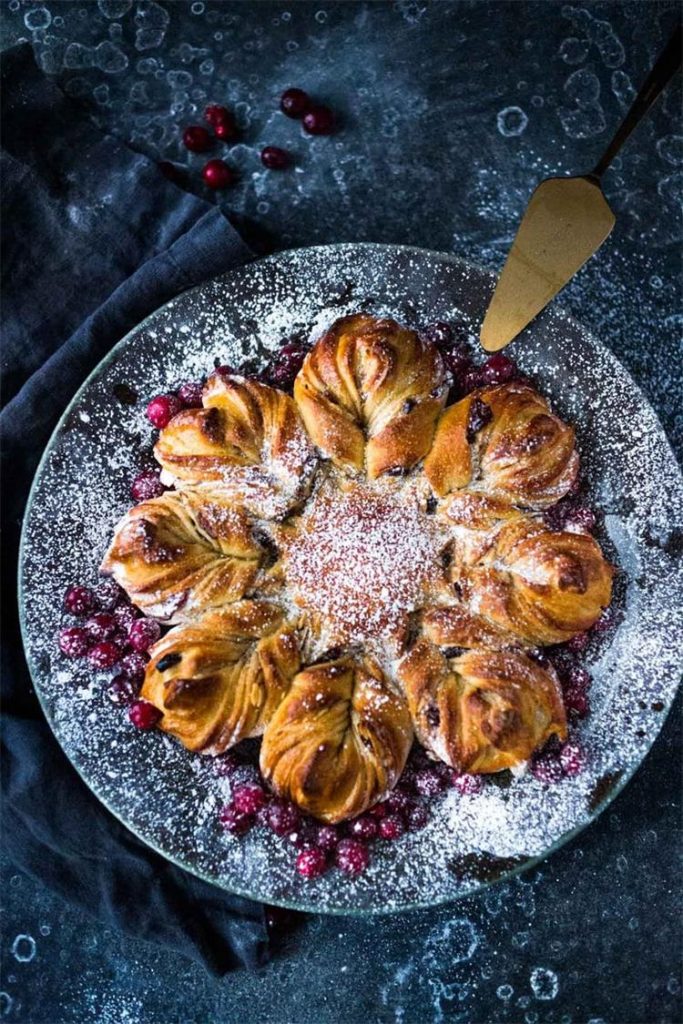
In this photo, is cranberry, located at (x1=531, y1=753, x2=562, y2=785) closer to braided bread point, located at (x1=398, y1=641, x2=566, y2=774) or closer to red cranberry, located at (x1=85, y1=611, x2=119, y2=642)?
braided bread point, located at (x1=398, y1=641, x2=566, y2=774)

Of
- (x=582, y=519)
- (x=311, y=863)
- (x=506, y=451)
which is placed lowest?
(x=311, y=863)

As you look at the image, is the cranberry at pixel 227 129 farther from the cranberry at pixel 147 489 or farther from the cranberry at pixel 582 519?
the cranberry at pixel 582 519

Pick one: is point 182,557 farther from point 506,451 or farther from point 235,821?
point 506,451

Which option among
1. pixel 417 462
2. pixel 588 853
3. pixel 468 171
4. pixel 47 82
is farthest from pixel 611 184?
pixel 588 853

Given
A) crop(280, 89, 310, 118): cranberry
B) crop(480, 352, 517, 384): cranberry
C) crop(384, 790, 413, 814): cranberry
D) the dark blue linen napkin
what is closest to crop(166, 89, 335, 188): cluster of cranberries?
crop(280, 89, 310, 118): cranberry

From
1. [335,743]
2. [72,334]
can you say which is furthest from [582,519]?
[72,334]
